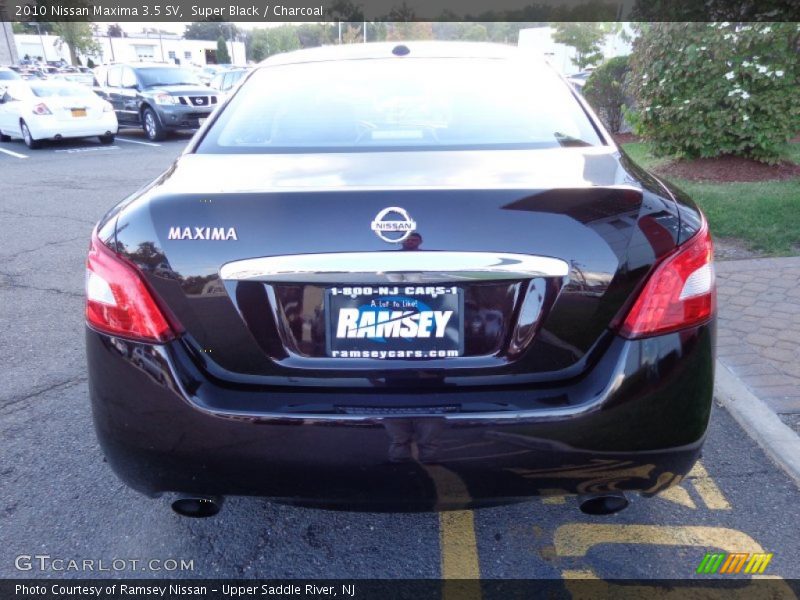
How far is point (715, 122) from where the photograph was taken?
26.4 ft

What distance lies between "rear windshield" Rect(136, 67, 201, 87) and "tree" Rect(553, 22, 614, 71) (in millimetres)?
11306

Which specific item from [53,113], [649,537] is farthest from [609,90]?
[649,537]

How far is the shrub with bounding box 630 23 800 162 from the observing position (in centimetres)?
775

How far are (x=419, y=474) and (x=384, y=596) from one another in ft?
2.13

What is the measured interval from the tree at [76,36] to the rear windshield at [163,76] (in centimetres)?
4246

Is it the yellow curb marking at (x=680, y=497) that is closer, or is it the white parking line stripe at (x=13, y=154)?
the yellow curb marking at (x=680, y=497)

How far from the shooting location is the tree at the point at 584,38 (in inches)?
814

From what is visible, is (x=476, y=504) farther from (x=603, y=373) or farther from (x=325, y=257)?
(x=325, y=257)

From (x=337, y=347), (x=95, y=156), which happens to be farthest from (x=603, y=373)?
(x=95, y=156)

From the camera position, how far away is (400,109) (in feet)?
9.52

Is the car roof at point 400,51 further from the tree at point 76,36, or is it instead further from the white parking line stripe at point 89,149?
the tree at point 76,36

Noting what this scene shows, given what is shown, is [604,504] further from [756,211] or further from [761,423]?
[756,211]

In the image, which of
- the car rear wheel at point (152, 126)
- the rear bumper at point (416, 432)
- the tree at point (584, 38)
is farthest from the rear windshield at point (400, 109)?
the tree at point (584, 38)

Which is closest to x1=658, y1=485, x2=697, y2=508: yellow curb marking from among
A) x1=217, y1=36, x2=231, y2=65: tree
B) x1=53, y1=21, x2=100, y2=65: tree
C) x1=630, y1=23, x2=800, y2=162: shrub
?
x1=630, y1=23, x2=800, y2=162: shrub
